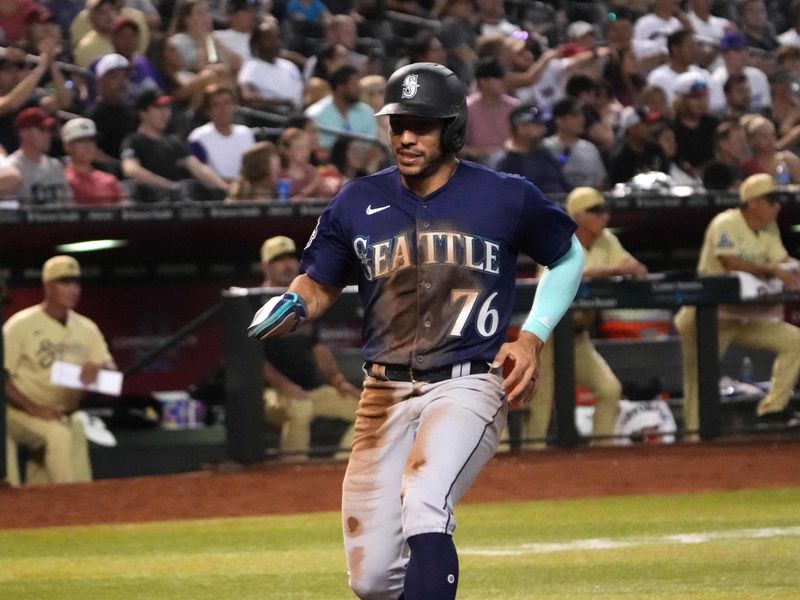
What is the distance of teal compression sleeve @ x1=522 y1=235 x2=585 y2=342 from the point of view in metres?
4.38

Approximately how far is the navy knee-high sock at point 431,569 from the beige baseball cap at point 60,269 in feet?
21.3

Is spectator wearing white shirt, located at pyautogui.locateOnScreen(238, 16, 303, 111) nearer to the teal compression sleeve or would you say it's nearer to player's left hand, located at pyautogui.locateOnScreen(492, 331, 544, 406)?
A: the teal compression sleeve

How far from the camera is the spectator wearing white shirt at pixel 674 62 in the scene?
15.2 m

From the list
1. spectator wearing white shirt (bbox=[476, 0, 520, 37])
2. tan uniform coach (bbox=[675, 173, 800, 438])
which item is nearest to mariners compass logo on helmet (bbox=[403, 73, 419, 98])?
tan uniform coach (bbox=[675, 173, 800, 438])

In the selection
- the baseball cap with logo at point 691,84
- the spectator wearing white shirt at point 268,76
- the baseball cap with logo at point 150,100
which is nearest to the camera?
the baseball cap with logo at point 150,100

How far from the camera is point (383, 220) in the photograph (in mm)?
4352

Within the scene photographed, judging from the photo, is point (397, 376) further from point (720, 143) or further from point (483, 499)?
point (720, 143)

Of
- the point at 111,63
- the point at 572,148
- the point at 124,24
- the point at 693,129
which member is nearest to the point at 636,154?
the point at 572,148

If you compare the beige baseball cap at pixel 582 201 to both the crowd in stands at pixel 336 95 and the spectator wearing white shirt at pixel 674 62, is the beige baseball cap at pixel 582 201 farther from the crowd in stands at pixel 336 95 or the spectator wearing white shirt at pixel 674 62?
the spectator wearing white shirt at pixel 674 62

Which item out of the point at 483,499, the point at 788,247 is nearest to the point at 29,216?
the point at 483,499

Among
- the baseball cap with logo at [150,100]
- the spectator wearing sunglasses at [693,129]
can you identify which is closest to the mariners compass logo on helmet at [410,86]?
the baseball cap with logo at [150,100]

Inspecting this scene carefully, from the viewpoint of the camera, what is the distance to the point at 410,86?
422 centimetres

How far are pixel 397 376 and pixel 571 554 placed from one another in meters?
2.96

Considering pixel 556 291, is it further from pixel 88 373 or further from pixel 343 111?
pixel 343 111
